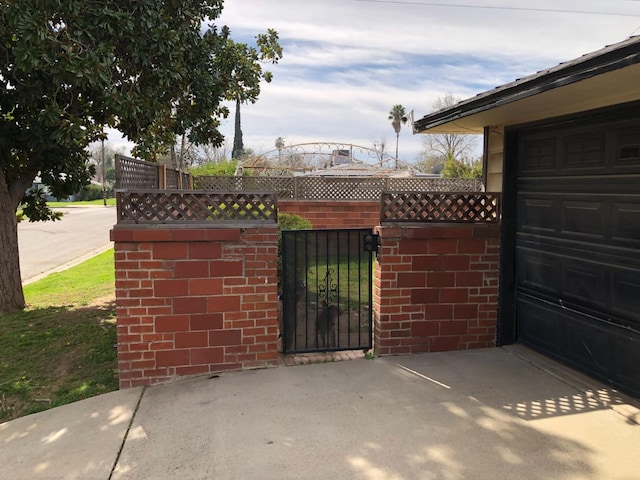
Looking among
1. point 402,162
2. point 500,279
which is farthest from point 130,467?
point 402,162

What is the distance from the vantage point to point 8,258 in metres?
6.80

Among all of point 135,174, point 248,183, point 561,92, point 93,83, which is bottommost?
point 135,174

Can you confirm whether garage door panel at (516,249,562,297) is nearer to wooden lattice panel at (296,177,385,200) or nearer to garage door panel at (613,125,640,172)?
garage door panel at (613,125,640,172)

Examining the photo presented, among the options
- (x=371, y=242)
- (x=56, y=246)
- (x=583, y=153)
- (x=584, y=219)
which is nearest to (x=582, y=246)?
(x=584, y=219)

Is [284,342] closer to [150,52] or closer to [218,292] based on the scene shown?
[218,292]

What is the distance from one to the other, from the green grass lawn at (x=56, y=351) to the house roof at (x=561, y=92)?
4.02 metres

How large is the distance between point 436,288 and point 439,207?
0.80 meters

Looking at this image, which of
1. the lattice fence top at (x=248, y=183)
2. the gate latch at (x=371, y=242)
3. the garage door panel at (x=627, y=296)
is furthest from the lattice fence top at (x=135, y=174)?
the lattice fence top at (x=248, y=183)

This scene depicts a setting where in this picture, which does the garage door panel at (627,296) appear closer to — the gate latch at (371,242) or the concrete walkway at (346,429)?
the concrete walkway at (346,429)

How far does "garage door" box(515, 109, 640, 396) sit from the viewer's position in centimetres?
344

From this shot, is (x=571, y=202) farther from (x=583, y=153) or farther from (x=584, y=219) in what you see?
(x=583, y=153)

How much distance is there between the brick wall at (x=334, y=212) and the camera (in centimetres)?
1199

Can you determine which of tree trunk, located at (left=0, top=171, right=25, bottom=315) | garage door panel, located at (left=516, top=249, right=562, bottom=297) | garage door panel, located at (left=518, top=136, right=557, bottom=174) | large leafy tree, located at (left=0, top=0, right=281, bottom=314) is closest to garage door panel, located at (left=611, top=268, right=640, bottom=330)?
garage door panel, located at (left=516, top=249, right=562, bottom=297)

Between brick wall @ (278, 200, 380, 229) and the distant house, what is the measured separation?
707 cm
